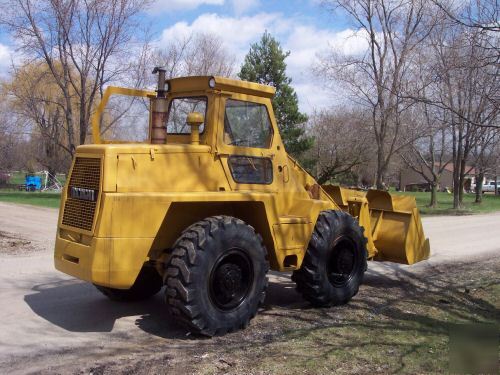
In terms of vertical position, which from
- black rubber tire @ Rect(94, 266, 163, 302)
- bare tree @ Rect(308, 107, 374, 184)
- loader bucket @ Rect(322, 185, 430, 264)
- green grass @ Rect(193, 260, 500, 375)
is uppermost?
bare tree @ Rect(308, 107, 374, 184)

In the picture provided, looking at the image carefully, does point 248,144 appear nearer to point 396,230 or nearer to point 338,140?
point 396,230

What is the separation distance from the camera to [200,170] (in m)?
6.07

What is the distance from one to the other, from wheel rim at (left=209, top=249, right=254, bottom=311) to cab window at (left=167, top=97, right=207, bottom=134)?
1.51 m

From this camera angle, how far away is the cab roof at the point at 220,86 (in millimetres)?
6371

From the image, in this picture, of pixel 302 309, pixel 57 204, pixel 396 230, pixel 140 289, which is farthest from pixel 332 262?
pixel 57 204

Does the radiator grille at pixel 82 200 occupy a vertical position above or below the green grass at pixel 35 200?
above

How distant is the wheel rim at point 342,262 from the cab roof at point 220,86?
214 centimetres

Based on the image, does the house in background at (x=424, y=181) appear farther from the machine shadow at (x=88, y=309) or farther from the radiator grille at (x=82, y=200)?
the radiator grille at (x=82, y=200)

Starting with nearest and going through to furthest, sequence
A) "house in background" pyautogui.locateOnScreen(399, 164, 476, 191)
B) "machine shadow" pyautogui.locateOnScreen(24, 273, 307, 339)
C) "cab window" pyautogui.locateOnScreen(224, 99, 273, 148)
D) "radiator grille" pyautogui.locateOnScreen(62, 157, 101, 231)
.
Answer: "radiator grille" pyautogui.locateOnScreen(62, 157, 101, 231) → "machine shadow" pyautogui.locateOnScreen(24, 273, 307, 339) → "cab window" pyautogui.locateOnScreen(224, 99, 273, 148) → "house in background" pyautogui.locateOnScreen(399, 164, 476, 191)

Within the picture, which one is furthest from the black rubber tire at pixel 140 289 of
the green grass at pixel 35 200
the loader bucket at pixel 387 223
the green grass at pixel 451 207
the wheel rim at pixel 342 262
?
the green grass at pixel 451 207

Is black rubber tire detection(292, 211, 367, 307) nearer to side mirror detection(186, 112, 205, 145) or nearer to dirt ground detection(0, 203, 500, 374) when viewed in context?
dirt ground detection(0, 203, 500, 374)

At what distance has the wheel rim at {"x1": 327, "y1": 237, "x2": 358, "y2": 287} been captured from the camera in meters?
7.30

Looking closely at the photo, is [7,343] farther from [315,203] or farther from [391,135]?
[391,135]

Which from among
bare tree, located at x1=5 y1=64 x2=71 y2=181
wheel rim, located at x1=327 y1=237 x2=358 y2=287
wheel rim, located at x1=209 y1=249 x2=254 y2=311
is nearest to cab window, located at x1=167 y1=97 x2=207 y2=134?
wheel rim, located at x1=209 y1=249 x2=254 y2=311
